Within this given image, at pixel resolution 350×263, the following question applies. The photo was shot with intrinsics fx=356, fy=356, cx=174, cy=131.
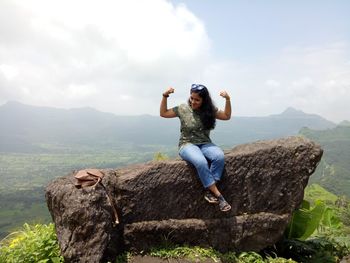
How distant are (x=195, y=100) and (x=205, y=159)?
49.7 inches

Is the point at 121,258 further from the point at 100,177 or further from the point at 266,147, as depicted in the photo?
the point at 266,147

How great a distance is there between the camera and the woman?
23.6ft

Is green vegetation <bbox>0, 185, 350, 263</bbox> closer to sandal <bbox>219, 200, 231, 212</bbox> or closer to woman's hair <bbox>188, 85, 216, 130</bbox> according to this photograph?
sandal <bbox>219, 200, 231, 212</bbox>

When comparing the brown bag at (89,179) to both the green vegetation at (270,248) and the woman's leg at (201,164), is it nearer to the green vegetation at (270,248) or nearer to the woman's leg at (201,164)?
the green vegetation at (270,248)

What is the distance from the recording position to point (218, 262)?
23.5ft

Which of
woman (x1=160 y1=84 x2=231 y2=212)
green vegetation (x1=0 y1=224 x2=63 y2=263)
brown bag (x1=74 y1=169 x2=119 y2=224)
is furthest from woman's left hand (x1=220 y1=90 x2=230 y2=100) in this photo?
green vegetation (x1=0 y1=224 x2=63 y2=263)

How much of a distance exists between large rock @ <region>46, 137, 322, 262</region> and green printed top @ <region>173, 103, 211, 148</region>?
1.86 feet

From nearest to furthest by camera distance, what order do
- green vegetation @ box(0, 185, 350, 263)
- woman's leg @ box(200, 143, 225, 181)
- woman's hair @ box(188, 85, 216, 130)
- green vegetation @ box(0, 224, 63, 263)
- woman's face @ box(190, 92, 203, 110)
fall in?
green vegetation @ box(0, 224, 63, 263), green vegetation @ box(0, 185, 350, 263), woman's leg @ box(200, 143, 225, 181), woman's face @ box(190, 92, 203, 110), woman's hair @ box(188, 85, 216, 130)

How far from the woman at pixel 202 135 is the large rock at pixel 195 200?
0.35m

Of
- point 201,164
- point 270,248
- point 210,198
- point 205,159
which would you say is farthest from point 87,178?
point 270,248

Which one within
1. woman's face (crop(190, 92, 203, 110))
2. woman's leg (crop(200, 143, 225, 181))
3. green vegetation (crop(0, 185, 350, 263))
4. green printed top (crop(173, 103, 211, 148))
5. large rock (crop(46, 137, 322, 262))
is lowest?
green vegetation (crop(0, 185, 350, 263))

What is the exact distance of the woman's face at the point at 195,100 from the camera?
7418mm

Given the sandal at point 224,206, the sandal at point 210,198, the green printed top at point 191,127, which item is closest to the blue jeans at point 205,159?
the green printed top at point 191,127

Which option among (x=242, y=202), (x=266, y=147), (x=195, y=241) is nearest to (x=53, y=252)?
(x=195, y=241)
